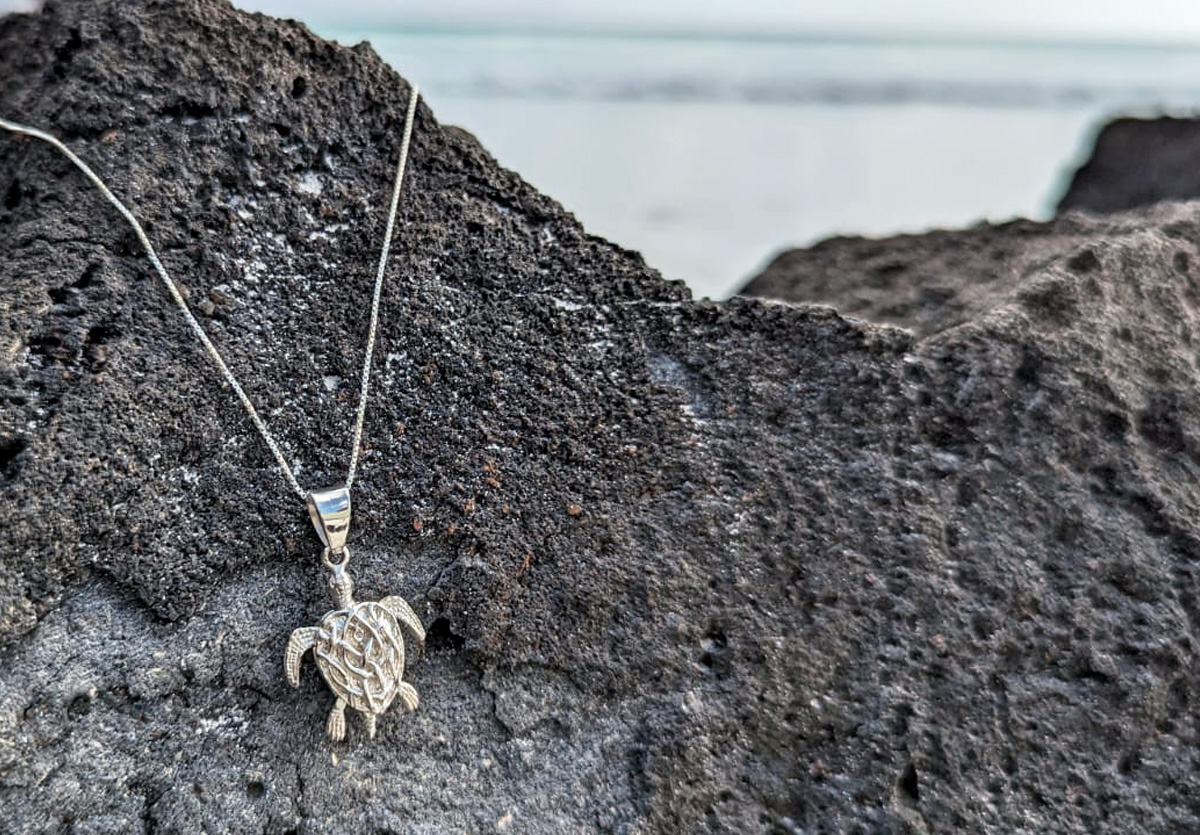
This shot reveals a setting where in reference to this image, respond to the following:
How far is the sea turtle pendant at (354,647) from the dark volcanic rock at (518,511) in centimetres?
2

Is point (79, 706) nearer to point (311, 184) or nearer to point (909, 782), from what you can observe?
point (311, 184)

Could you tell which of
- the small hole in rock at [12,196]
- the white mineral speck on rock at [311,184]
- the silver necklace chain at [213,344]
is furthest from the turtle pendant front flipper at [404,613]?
the small hole in rock at [12,196]

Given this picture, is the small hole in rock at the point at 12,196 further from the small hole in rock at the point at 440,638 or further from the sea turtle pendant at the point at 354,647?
the small hole in rock at the point at 440,638

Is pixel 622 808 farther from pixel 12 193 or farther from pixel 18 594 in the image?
pixel 12 193

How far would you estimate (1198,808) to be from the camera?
0.86 meters

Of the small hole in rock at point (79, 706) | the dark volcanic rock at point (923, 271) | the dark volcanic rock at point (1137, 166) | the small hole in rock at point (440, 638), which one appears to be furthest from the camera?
the dark volcanic rock at point (1137, 166)

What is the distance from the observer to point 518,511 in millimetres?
873

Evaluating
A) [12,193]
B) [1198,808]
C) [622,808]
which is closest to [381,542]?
[622,808]

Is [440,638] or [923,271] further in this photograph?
[923,271]

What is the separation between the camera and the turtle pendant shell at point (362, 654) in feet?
2.56

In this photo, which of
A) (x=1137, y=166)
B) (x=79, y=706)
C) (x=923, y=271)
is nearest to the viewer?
(x=79, y=706)

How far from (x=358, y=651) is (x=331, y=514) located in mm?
125

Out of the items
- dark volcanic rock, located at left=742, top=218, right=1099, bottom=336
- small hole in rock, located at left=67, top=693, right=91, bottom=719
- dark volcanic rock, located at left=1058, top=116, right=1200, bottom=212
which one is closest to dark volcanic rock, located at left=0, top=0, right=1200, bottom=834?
small hole in rock, located at left=67, top=693, right=91, bottom=719

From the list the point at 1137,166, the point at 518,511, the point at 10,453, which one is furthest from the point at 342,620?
the point at 1137,166
